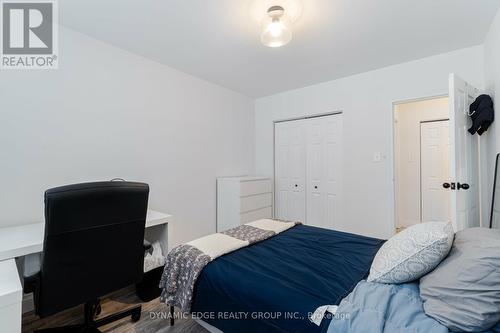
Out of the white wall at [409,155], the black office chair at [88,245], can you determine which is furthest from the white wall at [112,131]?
the white wall at [409,155]

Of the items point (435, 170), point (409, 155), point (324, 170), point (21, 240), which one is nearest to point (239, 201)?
point (324, 170)

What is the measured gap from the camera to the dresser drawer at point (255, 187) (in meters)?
3.42

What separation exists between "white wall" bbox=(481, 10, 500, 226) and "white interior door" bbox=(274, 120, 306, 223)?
2121 millimetres

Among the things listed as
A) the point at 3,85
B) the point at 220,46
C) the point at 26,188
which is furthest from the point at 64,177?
the point at 220,46

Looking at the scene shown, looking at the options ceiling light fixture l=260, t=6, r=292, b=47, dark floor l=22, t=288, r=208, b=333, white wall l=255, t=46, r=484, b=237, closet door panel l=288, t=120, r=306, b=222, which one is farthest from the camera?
closet door panel l=288, t=120, r=306, b=222

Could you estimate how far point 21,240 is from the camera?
1567 mm

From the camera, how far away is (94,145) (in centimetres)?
233

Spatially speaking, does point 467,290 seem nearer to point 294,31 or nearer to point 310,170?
point 294,31

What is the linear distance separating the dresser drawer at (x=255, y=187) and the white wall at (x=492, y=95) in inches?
101

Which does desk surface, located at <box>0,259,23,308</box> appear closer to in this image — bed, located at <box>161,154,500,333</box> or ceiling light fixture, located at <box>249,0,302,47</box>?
bed, located at <box>161,154,500,333</box>

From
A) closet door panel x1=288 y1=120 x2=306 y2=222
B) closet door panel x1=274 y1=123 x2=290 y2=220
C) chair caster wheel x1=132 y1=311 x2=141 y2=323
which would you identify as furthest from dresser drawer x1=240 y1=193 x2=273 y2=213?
chair caster wheel x1=132 y1=311 x2=141 y2=323

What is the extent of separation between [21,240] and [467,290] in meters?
2.46

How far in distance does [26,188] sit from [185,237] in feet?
5.79

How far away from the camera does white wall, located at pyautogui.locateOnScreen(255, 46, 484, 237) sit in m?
2.72
